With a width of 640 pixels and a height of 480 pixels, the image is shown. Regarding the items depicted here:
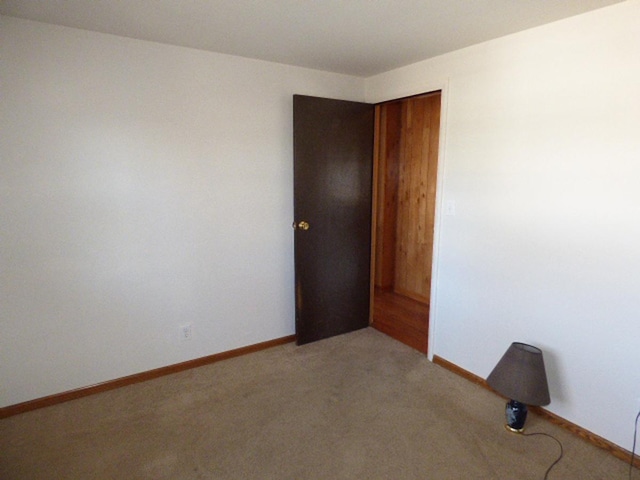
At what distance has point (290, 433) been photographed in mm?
2035

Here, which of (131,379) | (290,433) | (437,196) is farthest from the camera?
(437,196)

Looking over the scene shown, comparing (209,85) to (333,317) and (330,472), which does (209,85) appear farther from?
(330,472)

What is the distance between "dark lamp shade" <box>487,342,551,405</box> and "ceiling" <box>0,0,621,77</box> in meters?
1.75

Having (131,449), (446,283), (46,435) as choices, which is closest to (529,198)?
(446,283)

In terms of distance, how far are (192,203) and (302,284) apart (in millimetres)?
1065

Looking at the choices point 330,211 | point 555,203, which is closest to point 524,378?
point 555,203

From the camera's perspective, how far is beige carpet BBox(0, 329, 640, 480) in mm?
1777

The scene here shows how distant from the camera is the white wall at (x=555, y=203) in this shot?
1.76 meters

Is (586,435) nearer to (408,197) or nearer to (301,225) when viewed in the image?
(301,225)

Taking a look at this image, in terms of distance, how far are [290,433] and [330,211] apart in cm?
167

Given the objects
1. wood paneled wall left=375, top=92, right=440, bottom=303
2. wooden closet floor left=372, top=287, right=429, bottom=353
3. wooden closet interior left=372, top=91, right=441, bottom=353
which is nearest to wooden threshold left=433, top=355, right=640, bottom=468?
wooden closet floor left=372, top=287, right=429, bottom=353

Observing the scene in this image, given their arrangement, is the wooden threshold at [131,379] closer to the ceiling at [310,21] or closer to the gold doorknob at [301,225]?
the gold doorknob at [301,225]

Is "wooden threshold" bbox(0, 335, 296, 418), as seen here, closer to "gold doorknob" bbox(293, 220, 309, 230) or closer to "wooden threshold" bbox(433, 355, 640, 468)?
"gold doorknob" bbox(293, 220, 309, 230)

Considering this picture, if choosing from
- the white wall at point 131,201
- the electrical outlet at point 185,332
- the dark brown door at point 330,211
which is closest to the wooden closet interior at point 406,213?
the dark brown door at point 330,211
